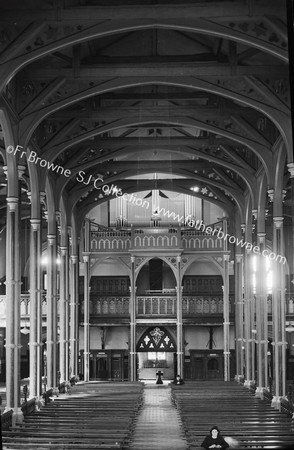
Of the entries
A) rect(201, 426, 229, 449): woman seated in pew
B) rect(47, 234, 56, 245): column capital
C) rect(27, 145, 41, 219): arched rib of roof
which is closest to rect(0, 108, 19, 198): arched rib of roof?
rect(27, 145, 41, 219): arched rib of roof

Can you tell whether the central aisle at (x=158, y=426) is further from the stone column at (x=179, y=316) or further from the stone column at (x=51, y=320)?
the stone column at (x=51, y=320)

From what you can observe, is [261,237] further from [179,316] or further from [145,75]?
[179,316]

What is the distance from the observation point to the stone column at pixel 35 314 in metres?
22.4

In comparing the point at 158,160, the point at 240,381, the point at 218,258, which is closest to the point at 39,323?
the point at 158,160

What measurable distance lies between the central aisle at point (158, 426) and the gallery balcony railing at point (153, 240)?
27.6ft

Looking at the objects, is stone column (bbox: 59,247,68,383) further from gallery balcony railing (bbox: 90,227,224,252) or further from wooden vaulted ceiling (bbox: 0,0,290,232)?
gallery balcony railing (bbox: 90,227,224,252)

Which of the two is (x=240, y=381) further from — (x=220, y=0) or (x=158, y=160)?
(x=220, y=0)

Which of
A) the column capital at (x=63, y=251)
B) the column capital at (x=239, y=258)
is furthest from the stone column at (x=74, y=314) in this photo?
the column capital at (x=239, y=258)

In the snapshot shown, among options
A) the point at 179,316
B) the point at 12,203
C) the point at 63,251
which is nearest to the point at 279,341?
the point at 12,203

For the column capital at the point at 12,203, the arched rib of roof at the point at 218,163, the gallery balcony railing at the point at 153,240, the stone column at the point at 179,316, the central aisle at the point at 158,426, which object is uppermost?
the arched rib of roof at the point at 218,163

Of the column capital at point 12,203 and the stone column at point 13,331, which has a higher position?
the column capital at point 12,203

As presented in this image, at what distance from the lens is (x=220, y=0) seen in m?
14.9

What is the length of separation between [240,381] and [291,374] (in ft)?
25.4

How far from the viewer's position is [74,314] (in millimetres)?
35250
